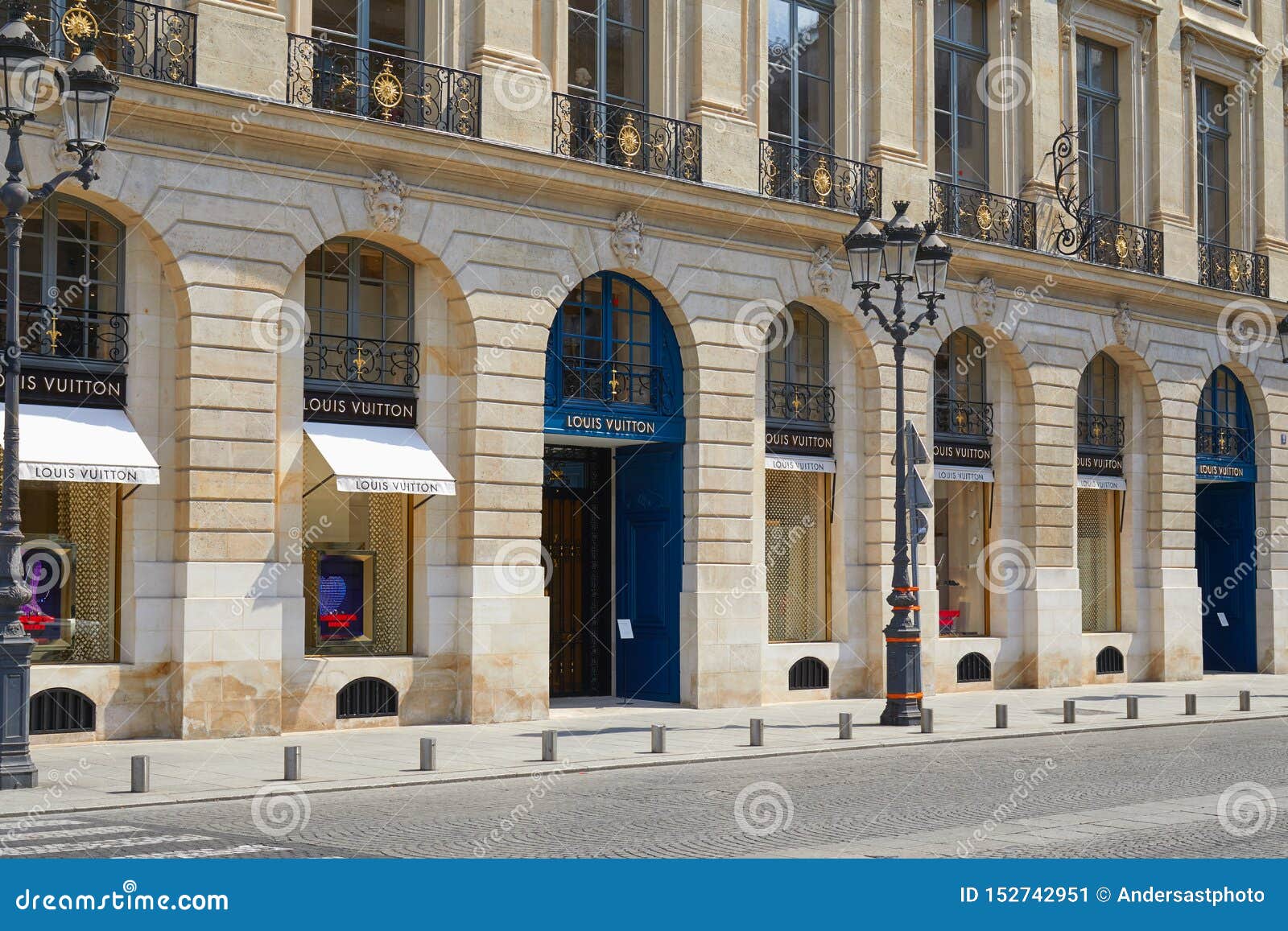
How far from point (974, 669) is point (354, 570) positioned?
11983 mm

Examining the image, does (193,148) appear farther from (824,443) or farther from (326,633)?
(824,443)

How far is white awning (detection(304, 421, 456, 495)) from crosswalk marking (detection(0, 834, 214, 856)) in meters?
8.72

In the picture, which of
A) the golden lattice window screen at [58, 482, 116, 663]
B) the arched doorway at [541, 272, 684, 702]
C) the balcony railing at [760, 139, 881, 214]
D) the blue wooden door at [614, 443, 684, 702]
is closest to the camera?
the golden lattice window screen at [58, 482, 116, 663]

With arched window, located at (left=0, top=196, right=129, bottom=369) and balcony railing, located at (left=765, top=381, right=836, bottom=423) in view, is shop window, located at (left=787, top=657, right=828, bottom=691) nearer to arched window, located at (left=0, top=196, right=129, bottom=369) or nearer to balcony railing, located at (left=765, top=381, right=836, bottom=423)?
balcony railing, located at (left=765, top=381, right=836, bottom=423)

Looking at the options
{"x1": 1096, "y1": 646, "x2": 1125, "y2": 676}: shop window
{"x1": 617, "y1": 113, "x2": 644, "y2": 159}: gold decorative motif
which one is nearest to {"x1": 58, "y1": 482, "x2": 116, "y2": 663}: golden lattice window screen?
{"x1": 617, "y1": 113, "x2": 644, "y2": 159}: gold decorative motif

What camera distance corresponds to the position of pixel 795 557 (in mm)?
26422

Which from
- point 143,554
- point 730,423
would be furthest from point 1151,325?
point 143,554

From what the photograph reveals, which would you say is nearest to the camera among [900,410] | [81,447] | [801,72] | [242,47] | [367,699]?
[81,447]

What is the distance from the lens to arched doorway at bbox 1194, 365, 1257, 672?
34.8m

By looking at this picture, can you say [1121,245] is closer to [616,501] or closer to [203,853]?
[616,501]

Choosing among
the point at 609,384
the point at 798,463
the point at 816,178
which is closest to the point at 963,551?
the point at 798,463

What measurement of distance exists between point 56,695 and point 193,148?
6.46m

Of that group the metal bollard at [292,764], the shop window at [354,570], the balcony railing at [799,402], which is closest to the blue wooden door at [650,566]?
the balcony railing at [799,402]

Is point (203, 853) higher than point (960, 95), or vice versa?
point (960, 95)
